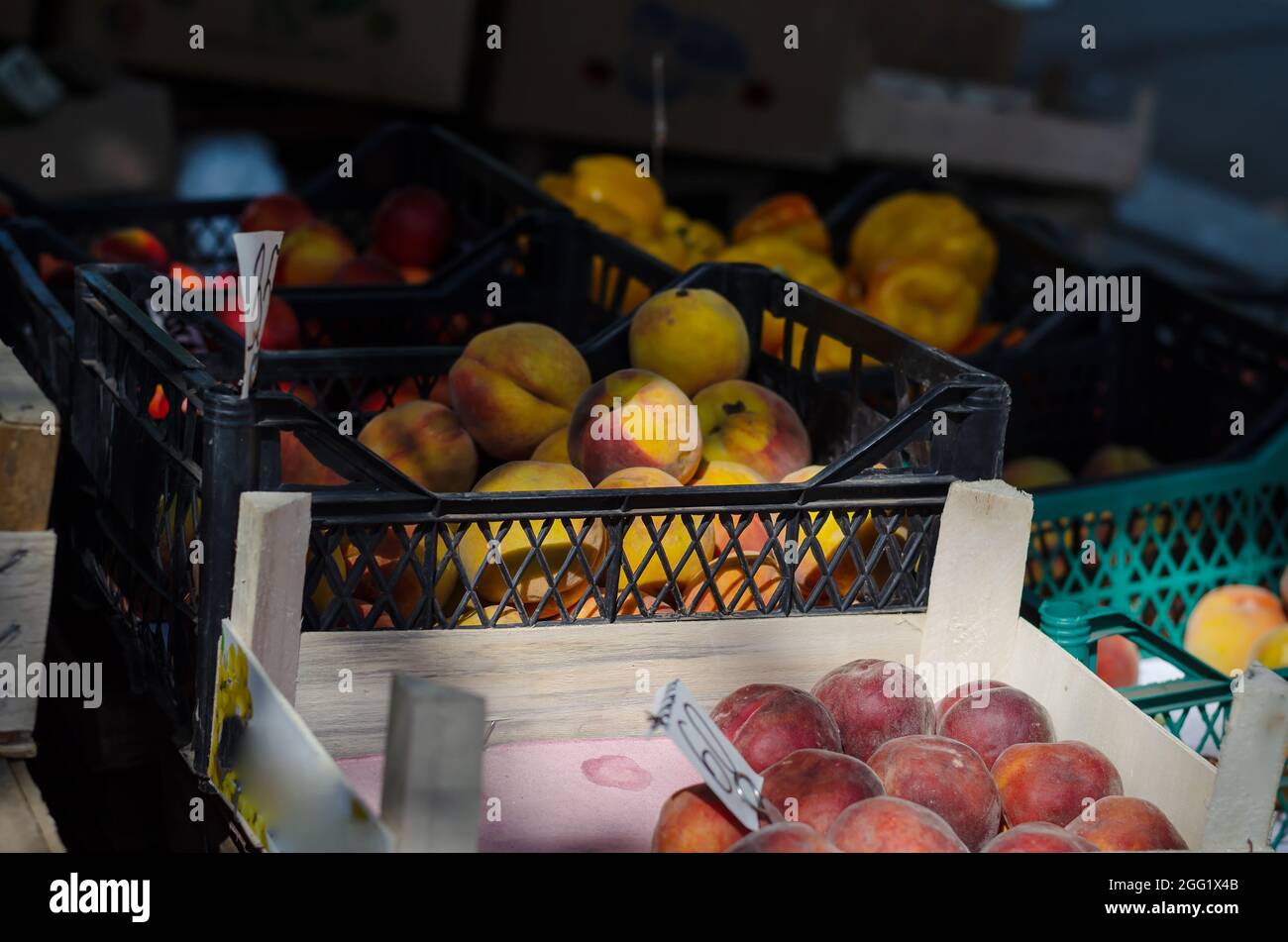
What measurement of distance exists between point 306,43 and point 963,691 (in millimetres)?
2774

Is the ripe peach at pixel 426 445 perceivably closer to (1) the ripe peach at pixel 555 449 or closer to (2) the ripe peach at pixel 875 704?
(1) the ripe peach at pixel 555 449

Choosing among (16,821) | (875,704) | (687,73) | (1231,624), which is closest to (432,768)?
(16,821)

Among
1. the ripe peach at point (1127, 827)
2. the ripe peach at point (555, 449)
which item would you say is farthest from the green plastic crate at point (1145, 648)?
the ripe peach at point (555, 449)

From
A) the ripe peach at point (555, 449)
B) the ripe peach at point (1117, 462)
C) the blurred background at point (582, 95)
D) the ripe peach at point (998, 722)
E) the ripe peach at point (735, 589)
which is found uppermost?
the blurred background at point (582, 95)

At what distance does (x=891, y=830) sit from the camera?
1253mm

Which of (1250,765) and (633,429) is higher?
(633,429)

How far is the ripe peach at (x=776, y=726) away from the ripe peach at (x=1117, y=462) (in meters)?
1.21

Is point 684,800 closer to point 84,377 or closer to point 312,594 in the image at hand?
point 312,594

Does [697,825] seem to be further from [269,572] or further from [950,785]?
[269,572]

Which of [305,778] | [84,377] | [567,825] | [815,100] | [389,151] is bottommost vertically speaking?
[567,825]

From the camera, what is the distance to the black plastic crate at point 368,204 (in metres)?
2.50
